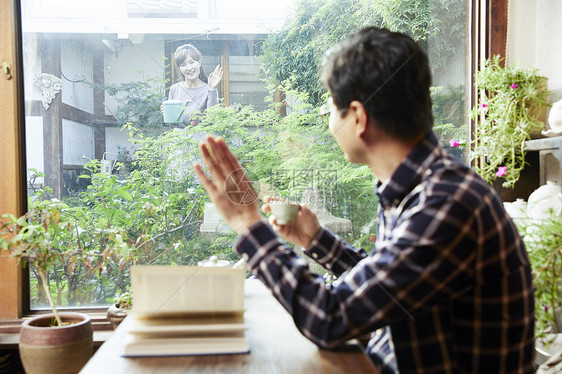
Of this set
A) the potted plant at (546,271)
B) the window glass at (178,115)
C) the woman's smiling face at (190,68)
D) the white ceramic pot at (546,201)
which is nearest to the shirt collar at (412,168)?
the potted plant at (546,271)

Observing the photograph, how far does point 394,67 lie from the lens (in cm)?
92

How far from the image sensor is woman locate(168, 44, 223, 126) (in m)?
2.27

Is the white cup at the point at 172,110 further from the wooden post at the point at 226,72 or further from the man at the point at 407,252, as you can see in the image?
the man at the point at 407,252

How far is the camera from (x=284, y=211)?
1.21 m

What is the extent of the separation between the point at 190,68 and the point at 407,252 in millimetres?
1766

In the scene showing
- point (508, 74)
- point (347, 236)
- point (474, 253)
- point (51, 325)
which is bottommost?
point (51, 325)

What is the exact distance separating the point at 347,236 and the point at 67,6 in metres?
1.66

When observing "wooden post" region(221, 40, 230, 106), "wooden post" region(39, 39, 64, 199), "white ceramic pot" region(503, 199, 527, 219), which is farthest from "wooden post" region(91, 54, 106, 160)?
"white ceramic pot" region(503, 199, 527, 219)

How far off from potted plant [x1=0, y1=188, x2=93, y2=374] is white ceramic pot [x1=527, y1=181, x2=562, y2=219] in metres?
1.72

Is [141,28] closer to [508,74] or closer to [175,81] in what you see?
[175,81]

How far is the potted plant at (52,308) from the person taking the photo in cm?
173

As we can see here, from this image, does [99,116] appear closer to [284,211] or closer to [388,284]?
[284,211]

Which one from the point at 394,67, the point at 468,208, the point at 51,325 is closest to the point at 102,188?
the point at 51,325

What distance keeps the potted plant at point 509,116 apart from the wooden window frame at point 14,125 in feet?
0.74
